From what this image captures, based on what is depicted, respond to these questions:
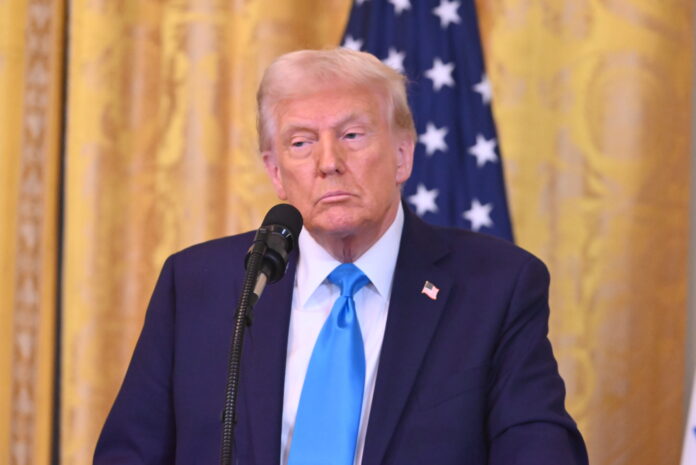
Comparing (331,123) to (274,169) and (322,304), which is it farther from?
(322,304)

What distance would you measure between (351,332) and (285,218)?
1.90 ft

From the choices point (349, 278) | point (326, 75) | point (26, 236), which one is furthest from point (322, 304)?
point (26, 236)

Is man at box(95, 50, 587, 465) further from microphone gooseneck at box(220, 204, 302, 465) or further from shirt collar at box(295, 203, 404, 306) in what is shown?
microphone gooseneck at box(220, 204, 302, 465)

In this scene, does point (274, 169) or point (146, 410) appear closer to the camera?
point (146, 410)

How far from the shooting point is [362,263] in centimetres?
240

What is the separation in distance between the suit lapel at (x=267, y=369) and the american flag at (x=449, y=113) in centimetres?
116

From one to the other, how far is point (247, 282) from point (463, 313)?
0.80 meters

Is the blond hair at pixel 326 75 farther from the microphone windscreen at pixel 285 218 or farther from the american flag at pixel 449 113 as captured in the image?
the american flag at pixel 449 113

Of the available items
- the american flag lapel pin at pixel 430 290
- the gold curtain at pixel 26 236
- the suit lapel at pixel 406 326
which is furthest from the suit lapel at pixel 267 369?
the gold curtain at pixel 26 236

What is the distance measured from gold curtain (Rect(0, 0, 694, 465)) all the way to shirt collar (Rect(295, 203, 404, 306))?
108cm

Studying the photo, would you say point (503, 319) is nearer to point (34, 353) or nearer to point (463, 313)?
point (463, 313)

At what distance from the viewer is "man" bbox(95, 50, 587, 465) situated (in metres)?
2.18

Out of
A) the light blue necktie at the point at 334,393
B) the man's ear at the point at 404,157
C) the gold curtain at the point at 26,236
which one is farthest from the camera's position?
the gold curtain at the point at 26,236

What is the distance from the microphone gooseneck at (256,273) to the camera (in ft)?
5.24
